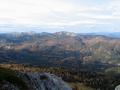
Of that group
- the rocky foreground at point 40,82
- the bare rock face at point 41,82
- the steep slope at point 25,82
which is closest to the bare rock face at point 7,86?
the steep slope at point 25,82

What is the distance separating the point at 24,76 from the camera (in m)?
90.4

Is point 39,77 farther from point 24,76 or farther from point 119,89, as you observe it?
point 119,89

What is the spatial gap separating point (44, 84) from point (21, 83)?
24.4 meters

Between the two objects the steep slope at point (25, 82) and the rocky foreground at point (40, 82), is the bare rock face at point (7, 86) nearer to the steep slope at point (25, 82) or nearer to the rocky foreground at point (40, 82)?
the steep slope at point (25, 82)

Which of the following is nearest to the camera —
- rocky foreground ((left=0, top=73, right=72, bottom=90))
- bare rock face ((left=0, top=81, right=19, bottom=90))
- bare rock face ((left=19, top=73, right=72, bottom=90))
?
bare rock face ((left=0, top=81, right=19, bottom=90))

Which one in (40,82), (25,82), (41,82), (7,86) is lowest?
(41,82)

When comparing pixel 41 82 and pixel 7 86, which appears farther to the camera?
pixel 41 82

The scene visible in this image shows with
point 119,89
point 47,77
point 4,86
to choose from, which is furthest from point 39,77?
point 119,89

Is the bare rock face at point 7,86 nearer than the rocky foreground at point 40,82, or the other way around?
the bare rock face at point 7,86

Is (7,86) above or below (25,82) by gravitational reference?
above

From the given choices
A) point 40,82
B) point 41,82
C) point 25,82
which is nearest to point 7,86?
point 25,82

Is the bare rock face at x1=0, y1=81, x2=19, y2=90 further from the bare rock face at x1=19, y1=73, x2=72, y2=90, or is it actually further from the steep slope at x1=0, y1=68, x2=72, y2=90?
the bare rock face at x1=19, y1=73, x2=72, y2=90

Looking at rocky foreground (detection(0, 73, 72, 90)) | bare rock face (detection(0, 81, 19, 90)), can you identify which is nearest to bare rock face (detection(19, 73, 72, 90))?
rocky foreground (detection(0, 73, 72, 90))

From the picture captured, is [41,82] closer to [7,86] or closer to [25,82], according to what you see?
[25,82]
